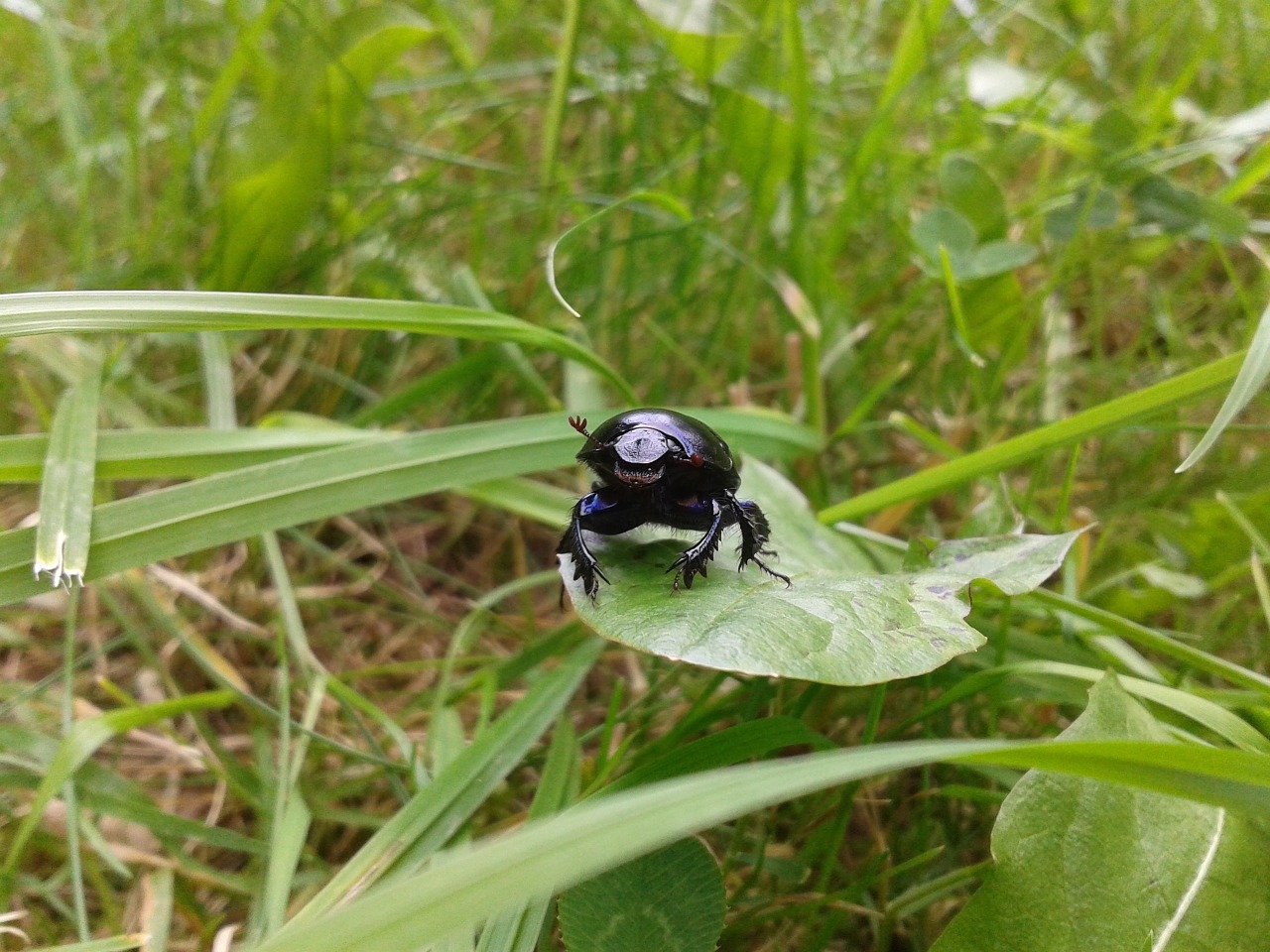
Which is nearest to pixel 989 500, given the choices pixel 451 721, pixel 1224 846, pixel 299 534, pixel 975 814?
pixel 975 814

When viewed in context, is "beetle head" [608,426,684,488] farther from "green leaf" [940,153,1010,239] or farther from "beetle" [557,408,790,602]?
"green leaf" [940,153,1010,239]

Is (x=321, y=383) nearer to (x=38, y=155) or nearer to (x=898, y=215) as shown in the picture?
(x=38, y=155)

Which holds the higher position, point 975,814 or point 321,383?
point 321,383

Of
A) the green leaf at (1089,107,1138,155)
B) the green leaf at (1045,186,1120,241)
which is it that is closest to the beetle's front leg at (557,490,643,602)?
the green leaf at (1045,186,1120,241)

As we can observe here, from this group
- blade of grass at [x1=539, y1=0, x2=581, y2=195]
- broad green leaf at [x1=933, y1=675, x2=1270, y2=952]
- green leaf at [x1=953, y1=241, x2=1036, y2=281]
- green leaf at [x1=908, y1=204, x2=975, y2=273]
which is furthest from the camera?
blade of grass at [x1=539, y1=0, x2=581, y2=195]

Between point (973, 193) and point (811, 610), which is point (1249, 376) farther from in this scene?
point (973, 193)

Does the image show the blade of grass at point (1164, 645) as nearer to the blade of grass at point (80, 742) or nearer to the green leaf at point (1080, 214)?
the green leaf at point (1080, 214)
